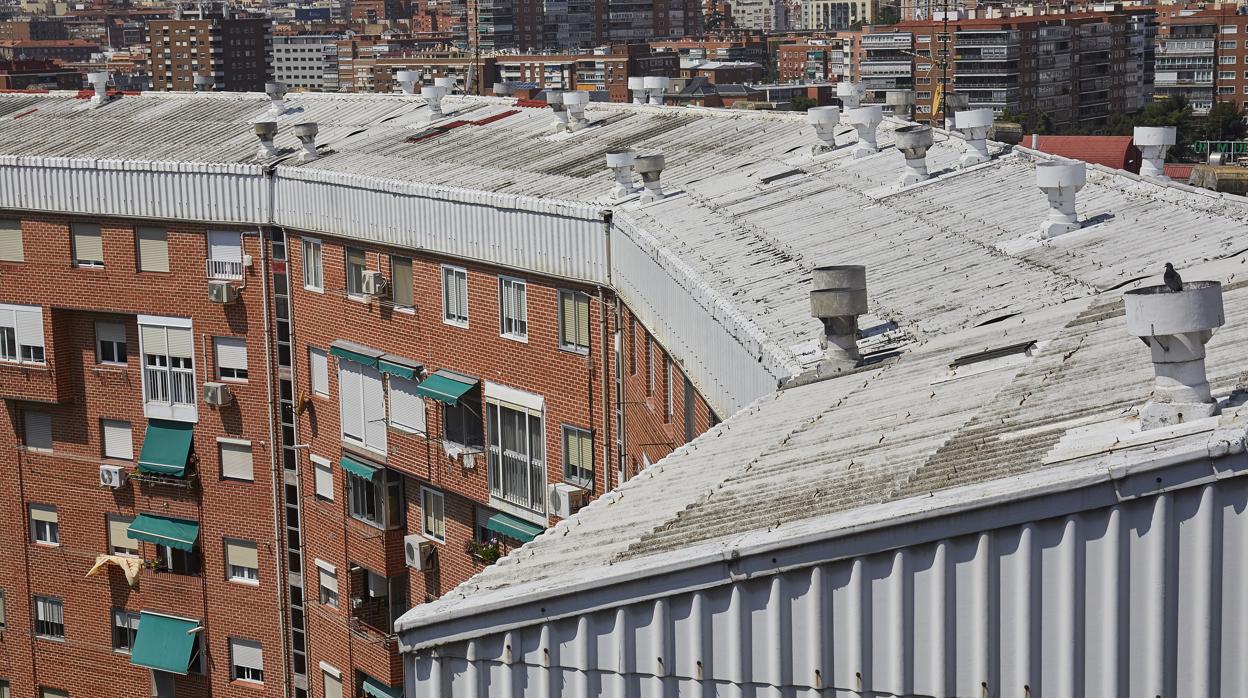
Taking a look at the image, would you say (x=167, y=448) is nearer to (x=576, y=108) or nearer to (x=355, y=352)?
(x=355, y=352)

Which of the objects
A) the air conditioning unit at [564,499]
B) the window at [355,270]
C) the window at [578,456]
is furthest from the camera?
the window at [355,270]

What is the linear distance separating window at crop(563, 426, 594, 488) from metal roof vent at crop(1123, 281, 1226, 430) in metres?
15.7

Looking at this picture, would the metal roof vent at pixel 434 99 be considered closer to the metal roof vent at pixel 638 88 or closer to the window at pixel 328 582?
the metal roof vent at pixel 638 88

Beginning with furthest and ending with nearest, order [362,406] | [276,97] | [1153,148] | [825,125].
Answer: [276,97]
[362,406]
[825,125]
[1153,148]

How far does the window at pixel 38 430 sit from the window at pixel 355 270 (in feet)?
26.0

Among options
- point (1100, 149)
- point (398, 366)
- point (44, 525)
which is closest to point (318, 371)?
point (398, 366)

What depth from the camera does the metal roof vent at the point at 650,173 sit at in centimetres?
2014

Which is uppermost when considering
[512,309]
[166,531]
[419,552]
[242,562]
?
[512,309]

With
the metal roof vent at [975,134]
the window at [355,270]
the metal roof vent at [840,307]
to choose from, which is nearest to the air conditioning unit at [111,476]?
the window at [355,270]

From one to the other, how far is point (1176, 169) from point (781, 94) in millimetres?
78540

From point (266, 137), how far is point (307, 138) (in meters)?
0.67

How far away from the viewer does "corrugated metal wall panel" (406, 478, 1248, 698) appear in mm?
7137

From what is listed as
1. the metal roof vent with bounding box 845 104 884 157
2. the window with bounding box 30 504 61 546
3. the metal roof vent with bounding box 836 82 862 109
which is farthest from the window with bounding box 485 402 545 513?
the window with bounding box 30 504 61 546

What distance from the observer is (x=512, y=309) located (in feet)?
80.4
